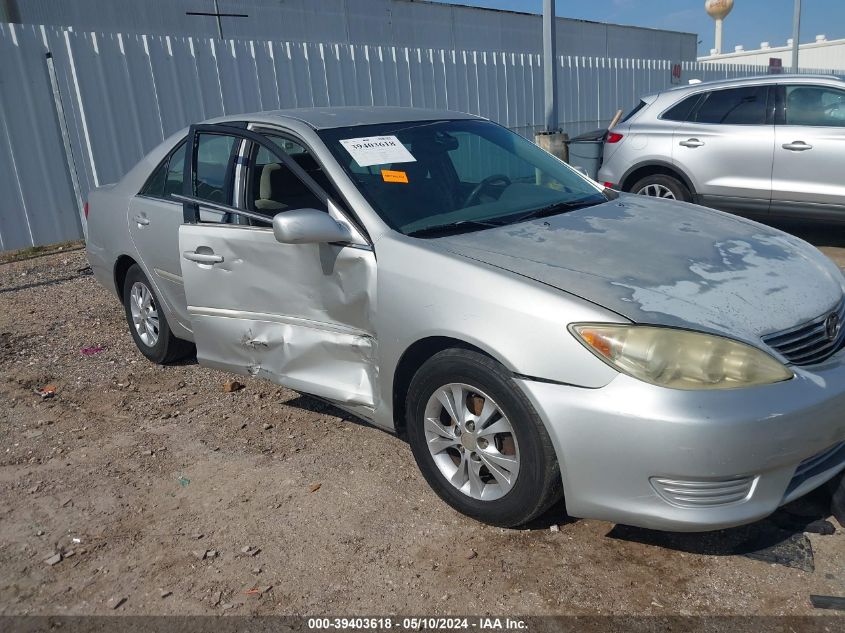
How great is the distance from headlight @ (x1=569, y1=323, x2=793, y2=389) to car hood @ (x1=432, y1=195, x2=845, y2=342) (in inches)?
1.9

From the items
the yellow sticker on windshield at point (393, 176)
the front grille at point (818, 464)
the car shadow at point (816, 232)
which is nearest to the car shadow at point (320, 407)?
the yellow sticker on windshield at point (393, 176)

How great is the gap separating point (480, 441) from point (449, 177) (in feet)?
4.78

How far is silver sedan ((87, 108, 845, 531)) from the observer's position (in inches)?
96.5

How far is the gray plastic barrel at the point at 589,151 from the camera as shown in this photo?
27.8 feet

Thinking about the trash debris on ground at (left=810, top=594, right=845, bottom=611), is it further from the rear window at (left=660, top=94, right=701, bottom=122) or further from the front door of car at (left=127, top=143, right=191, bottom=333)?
the rear window at (left=660, top=94, right=701, bottom=122)

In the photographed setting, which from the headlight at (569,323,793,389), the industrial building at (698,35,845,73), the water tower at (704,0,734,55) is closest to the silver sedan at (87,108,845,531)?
the headlight at (569,323,793,389)

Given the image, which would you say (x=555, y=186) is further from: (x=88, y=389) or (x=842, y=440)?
(x=88, y=389)

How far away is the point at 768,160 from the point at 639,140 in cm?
136

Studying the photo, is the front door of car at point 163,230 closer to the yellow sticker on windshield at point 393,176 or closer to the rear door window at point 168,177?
the rear door window at point 168,177

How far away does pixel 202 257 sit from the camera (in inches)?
154

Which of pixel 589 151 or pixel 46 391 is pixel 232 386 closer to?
pixel 46 391

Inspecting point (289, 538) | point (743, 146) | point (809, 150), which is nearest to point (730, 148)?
point (743, 146)

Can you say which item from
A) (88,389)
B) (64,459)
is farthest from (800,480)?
(88,389)

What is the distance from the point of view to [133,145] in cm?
941
